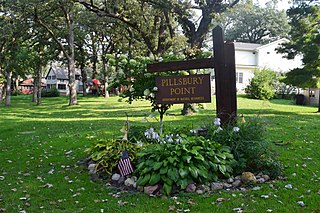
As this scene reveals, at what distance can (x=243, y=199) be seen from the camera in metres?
4.07

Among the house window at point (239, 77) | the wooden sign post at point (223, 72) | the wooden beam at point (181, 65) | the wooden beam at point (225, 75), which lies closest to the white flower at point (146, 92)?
the wooden beam at point (181, 65)

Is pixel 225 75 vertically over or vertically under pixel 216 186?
over

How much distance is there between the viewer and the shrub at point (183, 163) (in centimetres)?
448

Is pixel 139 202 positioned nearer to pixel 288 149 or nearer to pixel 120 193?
pixel 120 193

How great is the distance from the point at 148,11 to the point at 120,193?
1628 centimetres

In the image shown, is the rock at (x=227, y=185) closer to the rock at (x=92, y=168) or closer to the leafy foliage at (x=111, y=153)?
the leafy foliage at (x=111, y=153)

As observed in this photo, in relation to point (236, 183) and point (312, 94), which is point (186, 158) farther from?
point (312, 94)

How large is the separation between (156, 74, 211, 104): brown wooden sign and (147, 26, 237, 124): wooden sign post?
0.22m

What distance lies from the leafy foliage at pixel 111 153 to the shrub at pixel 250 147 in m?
1.44

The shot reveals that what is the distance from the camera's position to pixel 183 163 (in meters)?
4.63

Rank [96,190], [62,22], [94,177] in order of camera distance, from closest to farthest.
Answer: [96,190], [94,177], [62,22]

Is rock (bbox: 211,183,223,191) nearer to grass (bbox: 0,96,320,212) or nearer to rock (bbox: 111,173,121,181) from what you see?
grass (bbox: 0,96,320,212)

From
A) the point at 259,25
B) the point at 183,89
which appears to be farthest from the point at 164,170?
the point at 259,25

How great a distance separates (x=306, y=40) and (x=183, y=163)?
1324 cm
